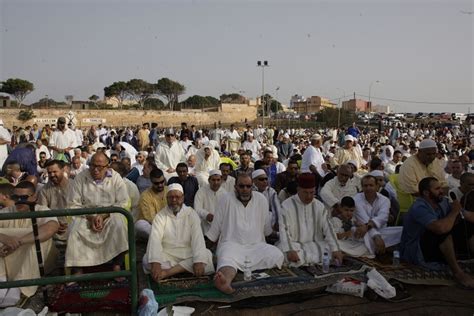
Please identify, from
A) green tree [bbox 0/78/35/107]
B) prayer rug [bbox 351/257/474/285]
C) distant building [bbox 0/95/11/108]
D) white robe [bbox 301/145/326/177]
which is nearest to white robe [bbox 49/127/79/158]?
white robe [bbox 301/145/326/177]

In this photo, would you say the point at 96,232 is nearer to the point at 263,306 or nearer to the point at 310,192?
the point at 263,306

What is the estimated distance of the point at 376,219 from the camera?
531 cm

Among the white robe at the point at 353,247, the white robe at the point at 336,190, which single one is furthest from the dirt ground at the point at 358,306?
the white robe at the point at 336,190

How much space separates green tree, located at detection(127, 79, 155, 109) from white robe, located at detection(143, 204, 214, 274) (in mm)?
62333

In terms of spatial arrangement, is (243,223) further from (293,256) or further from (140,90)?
(140,90)

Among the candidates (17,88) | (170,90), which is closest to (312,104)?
(170,90)

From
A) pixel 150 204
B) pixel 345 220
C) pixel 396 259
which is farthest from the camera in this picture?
pixel 150 204

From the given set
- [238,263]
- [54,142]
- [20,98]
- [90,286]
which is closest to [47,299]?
[90,286]

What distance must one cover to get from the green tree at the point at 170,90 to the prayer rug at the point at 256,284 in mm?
65242

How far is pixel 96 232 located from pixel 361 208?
334cm

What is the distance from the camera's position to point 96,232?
4.46 meters

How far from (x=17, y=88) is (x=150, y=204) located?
57.8 meters

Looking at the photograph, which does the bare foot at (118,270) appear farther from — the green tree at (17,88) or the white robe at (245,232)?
the green tree at (17,88)

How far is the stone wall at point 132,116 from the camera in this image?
3806 centimetres
